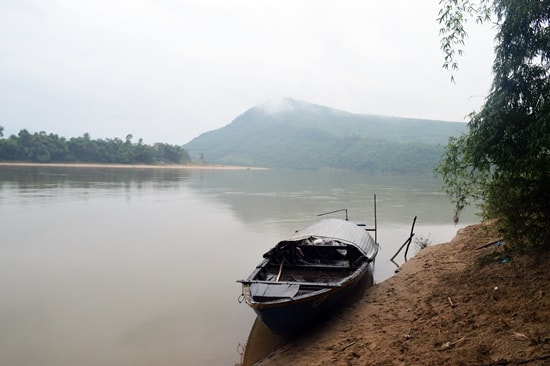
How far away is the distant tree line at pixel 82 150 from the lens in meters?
67.2

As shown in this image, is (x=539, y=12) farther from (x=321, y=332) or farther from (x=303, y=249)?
(x=303, y=249)

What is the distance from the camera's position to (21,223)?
17531mm

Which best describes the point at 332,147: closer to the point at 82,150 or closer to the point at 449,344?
the point at 82,150

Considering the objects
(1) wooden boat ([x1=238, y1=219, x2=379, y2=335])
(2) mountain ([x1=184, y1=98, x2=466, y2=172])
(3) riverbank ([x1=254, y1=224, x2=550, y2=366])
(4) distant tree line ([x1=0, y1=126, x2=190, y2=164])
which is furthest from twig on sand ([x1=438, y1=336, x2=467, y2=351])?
(2) mountain ([x1=184, y1=98, x2=466, y2=172])

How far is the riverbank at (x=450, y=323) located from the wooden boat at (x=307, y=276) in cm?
54

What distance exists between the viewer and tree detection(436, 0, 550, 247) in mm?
5922

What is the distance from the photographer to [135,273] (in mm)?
11195

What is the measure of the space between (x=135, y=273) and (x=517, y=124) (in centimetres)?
Result: 1010

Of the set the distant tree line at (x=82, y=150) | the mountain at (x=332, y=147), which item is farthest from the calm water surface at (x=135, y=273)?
the mountain at (x=332, y=147)

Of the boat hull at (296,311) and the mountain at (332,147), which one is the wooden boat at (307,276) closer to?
the boat hull at (296,311)

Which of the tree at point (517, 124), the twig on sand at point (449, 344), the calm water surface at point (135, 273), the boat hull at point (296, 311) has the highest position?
the tree at point (517, 124)

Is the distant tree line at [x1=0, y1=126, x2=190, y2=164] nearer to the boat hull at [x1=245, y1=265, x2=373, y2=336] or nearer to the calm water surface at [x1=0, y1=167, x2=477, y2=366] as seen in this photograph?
the calm water surface at [x1=0, y1=167, x2=477, y2=366]

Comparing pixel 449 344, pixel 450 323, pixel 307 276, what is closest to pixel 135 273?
pixel 307 276

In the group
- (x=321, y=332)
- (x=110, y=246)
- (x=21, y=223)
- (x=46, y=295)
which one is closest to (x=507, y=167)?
(x=321, y=332)
